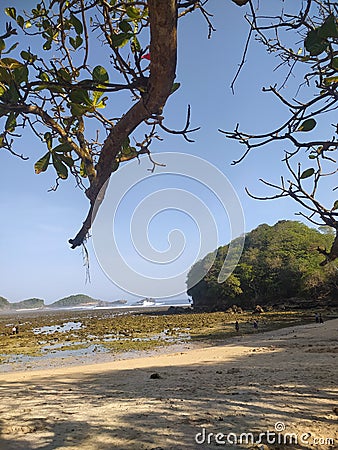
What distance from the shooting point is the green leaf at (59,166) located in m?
2.04

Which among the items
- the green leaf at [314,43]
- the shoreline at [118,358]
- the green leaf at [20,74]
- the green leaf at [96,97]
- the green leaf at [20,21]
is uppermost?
the green leaf at [20,21]

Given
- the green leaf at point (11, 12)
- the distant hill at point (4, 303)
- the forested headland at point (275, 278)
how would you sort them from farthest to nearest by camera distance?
the distant hill at point (4, 303) → the forested headland at point (275, 278) → the green leaf at point (11, 12)

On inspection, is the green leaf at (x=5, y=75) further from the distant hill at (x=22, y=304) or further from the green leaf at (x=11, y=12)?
the distant hill at (x=22, y=304)

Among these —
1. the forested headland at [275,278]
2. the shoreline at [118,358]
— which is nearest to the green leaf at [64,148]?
the shoreline at [118,358]

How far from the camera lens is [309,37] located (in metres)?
1.82

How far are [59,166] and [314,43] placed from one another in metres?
1.51

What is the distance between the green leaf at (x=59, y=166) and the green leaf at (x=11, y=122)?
267mm

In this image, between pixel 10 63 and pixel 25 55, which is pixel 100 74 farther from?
pixel 25 55

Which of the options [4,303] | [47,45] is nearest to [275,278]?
[47,45]

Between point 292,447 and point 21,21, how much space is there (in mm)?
3576

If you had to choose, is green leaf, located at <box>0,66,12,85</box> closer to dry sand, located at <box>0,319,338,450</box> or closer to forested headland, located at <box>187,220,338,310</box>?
dry sand, located at <box>0,319,338,450</box>

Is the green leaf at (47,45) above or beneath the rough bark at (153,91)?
above

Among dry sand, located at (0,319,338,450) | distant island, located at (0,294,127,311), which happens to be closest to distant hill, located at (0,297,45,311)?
distant island, located at (0,294,127,311)

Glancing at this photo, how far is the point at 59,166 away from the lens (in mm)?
2059
